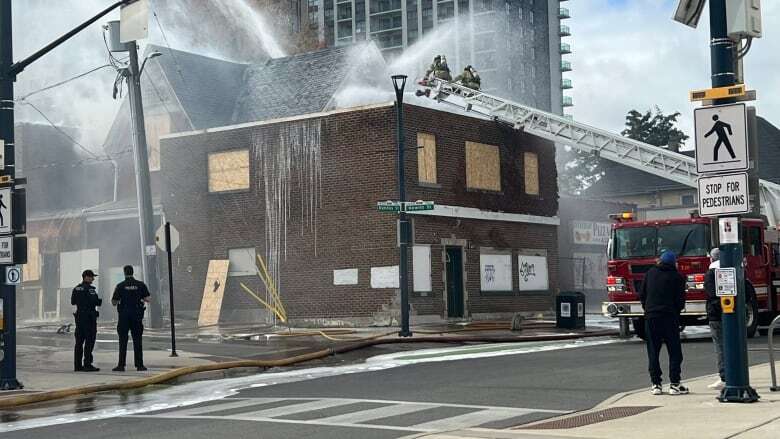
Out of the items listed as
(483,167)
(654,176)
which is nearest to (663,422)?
(483,167)

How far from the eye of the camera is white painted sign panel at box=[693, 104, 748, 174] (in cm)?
1074

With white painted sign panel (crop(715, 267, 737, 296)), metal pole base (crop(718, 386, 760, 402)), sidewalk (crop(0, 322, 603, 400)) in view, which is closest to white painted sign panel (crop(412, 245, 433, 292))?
sidewalk (crop(0, 322, 603, 400))

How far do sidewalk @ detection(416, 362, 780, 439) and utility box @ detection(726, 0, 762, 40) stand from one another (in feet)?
12.7

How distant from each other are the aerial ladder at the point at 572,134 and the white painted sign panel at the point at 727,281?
2058 cm

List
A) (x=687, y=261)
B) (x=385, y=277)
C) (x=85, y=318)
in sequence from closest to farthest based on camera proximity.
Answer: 1. (x=85, y=318)
2. (x=687, y=261)
3. (x=385, y=277)

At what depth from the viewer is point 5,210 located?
51.5 feet

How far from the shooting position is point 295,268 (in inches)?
1329

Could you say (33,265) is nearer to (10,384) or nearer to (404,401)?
(10,384)

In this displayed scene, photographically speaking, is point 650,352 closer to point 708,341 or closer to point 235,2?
point 708,341

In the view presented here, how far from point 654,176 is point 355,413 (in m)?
55.9

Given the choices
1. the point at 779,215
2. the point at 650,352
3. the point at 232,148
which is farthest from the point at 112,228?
the point at 650,352

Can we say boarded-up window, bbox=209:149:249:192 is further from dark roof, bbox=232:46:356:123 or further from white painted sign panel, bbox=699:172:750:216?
white painted sign panel, bbox=699:172:750:216

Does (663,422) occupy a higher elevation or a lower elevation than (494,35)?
lower

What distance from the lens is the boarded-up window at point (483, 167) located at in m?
35.0
